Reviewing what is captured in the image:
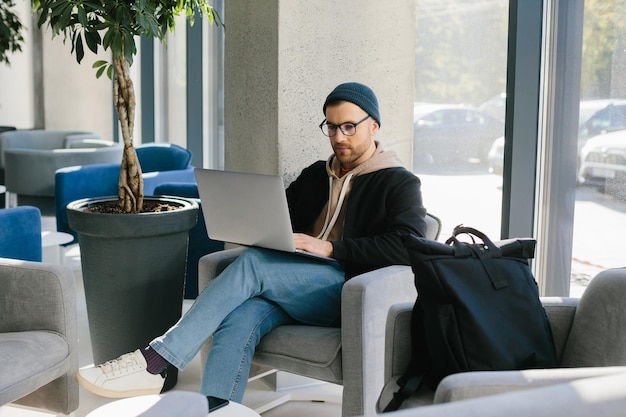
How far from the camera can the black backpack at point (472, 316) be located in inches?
85.9

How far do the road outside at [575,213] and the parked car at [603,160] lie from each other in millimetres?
52

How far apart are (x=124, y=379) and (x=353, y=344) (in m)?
0.80

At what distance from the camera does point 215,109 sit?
6.74m

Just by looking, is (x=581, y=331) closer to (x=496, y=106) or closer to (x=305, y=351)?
(x=305, y=351)

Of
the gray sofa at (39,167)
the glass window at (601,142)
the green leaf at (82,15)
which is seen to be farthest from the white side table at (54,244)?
the glass window at (601,142)

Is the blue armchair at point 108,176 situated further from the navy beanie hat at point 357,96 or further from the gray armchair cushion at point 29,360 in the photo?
the gray armchair cushion at point 29,360

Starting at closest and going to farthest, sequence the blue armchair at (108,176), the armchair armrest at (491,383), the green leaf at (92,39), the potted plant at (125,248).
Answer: the armchair armrest at (491,383), the potted plant at (125,248), the green leaf at (92,39), the blue armchair at (108,176)

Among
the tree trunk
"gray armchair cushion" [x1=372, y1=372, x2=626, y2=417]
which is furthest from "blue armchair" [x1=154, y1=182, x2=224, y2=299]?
"gray armchair cushion" [x1=372, y1=372, x2=626, y2=417]

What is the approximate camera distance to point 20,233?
3814 mm

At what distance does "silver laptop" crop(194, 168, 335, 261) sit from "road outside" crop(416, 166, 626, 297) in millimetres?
1167

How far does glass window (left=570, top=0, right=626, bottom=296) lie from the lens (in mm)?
3236

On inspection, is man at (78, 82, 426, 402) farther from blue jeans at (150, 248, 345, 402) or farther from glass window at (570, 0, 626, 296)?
glass window at (570, 0, 626, 296)

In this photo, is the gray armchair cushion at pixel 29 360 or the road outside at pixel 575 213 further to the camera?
the road outside at pixel 575 213

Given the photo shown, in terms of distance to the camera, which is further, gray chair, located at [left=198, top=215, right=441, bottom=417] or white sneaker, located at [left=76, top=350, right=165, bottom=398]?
white sneaker, located at [left=76, top=350, right=165, bottom=398]
